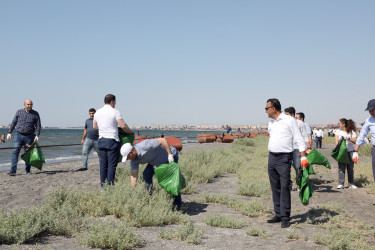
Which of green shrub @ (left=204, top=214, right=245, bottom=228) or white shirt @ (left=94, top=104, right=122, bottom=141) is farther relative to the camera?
white shirt @ (left=94, top=104, right=122, bottom=141)

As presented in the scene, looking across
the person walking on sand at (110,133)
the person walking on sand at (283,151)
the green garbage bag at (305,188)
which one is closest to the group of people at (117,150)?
the person walking on sand at (110,133)

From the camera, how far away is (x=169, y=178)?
213 inches

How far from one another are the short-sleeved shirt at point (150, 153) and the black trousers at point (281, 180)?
1.78 meters

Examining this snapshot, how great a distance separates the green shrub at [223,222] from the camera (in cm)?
495

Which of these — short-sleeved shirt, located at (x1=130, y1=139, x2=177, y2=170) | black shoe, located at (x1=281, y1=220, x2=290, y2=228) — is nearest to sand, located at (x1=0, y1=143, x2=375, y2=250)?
black shoe, located at (x1=281, y1=220, x2=290, y2=228)

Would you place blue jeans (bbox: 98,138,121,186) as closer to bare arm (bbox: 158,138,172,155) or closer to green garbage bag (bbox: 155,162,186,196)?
bare arm (bbox: 158,138,172,155)

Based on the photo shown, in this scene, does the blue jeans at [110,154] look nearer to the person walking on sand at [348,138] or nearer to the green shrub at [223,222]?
the green shrub at [223,222]

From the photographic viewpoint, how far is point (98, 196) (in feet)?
18.1

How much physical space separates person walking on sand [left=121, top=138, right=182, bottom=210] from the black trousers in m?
1.63

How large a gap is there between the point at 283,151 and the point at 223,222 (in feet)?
4.60

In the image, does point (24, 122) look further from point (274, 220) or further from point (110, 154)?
→ point (274, 220)

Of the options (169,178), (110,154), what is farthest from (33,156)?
(169,178)

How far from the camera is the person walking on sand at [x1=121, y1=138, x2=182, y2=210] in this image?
5172 millimetres

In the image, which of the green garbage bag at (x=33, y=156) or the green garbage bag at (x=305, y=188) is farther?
the green garbage bag at (x=33, y=156)
